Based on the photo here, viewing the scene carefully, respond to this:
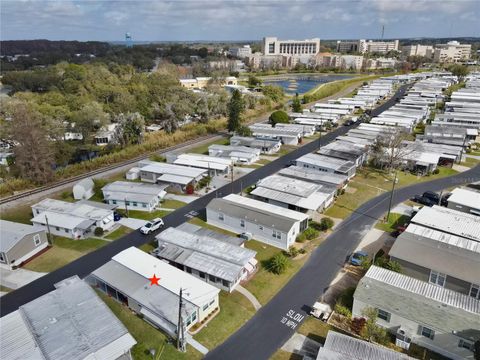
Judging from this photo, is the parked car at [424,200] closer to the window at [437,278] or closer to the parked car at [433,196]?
the parked car at [433,196]

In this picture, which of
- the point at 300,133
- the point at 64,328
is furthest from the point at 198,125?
the point at 64,328

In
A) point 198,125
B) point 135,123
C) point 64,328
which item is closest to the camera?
point 64,328

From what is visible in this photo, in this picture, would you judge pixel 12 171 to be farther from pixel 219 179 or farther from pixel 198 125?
pixel 198 125

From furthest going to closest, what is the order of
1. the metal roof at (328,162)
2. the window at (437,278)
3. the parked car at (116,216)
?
the metal roof at (328,162)
the parked car at (116,216)
the window at (437,278)

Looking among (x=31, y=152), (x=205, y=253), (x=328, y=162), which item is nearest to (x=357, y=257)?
(x=205, y=253)

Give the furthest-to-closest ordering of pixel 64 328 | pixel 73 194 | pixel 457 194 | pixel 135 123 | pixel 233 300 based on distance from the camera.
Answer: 1. pixel 135 123
2. pixel 73 194
3. pixel 457 194
4. pixel 233 300
5. pixel 64 328

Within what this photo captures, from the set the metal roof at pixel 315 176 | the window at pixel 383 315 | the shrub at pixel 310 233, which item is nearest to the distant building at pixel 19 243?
the shrub at pixel 310 233
